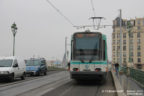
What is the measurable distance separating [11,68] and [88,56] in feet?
22.3

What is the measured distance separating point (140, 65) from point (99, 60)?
338 feet

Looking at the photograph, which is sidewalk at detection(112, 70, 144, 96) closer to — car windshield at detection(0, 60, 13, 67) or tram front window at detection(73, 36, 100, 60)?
tram front window at detection(73, 36, 100, 60)

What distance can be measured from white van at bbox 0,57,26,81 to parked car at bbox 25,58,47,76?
18.5ft

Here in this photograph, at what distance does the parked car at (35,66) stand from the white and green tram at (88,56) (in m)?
12.5

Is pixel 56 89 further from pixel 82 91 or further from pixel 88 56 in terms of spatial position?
pixel 88 56

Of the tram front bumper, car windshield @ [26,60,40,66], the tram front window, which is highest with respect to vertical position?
the tram front window

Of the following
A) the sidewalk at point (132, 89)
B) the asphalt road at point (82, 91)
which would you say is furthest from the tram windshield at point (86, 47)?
the sidewalk at point (132, 89)

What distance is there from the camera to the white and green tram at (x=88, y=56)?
1410cm

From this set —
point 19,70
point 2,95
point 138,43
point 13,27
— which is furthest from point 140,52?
point 2,95

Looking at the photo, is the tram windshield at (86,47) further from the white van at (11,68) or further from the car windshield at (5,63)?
the car windshield at (5,63)

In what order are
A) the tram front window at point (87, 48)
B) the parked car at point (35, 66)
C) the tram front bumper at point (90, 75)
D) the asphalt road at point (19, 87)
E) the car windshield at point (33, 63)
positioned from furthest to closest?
1. the car windshield at point (33, 63)
2. the parked car at point (35, 66)
3. the tram front window at point (87, 48)
4. the tram front bumper at point (90, 75)
5. the asphalt road at point (19, 87)

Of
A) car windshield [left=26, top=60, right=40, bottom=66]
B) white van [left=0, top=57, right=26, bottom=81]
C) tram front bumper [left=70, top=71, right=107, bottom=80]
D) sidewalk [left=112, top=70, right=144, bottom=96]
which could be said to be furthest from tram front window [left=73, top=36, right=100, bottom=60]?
car windshield [left=26, top=60, right=40, bottom=66]

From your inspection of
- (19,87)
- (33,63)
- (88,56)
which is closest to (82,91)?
(88,56)

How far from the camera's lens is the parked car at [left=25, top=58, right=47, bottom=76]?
26.1m
